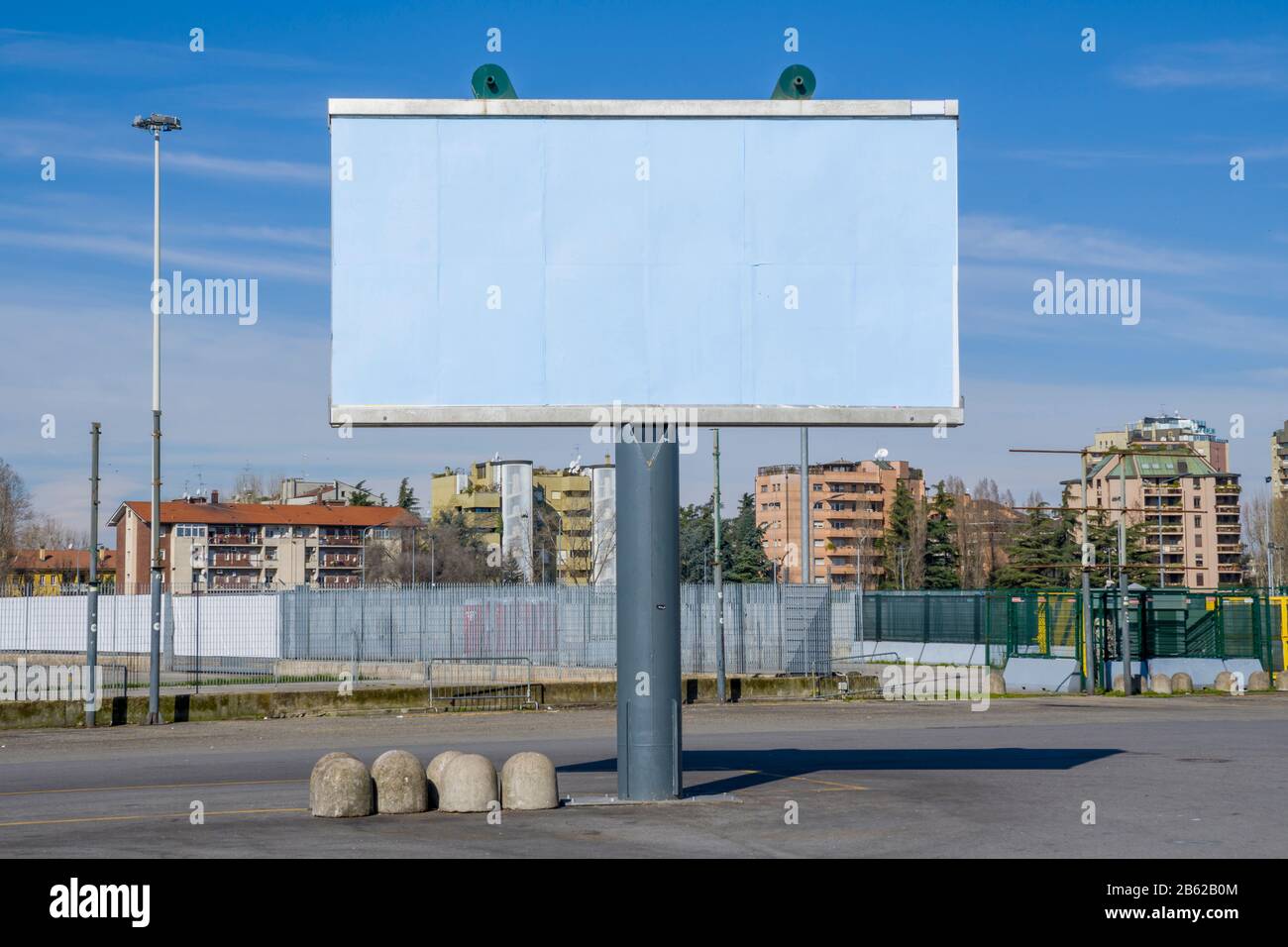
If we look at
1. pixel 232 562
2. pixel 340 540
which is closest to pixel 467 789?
pixel 232 562

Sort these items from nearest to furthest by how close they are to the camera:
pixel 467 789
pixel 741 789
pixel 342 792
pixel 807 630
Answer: pixel 342 792 → pixel 467 789 → pixel 741 789 → pixel 807 630

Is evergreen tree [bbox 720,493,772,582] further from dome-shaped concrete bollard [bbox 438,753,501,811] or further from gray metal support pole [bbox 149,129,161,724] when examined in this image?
dome-shaped concrete bollard [bbox 438,753,501,811]

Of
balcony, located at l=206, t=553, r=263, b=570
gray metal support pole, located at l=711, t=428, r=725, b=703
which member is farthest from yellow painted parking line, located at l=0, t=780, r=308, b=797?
balcony, located at l=206, t=553, r=263, b=570

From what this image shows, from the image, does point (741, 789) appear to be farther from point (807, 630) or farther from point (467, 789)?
point (807, 630)

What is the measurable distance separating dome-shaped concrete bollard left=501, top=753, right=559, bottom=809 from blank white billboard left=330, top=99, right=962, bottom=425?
3528mm

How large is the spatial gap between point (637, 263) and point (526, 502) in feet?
445

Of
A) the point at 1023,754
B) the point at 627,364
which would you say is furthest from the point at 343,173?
the point at 1023,754

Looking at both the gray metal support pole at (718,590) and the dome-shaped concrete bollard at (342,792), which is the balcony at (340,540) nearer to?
the gray metal support pole at (718,590)

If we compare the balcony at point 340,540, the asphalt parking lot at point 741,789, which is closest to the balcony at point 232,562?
the balcony at point 340,540

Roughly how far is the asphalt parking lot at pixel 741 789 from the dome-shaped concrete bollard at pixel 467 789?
1.17 ft

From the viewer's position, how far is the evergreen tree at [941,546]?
110312 mm

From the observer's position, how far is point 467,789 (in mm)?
15234

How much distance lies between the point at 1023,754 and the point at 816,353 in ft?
28.2

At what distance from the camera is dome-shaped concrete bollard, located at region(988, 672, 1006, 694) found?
39.8 m
